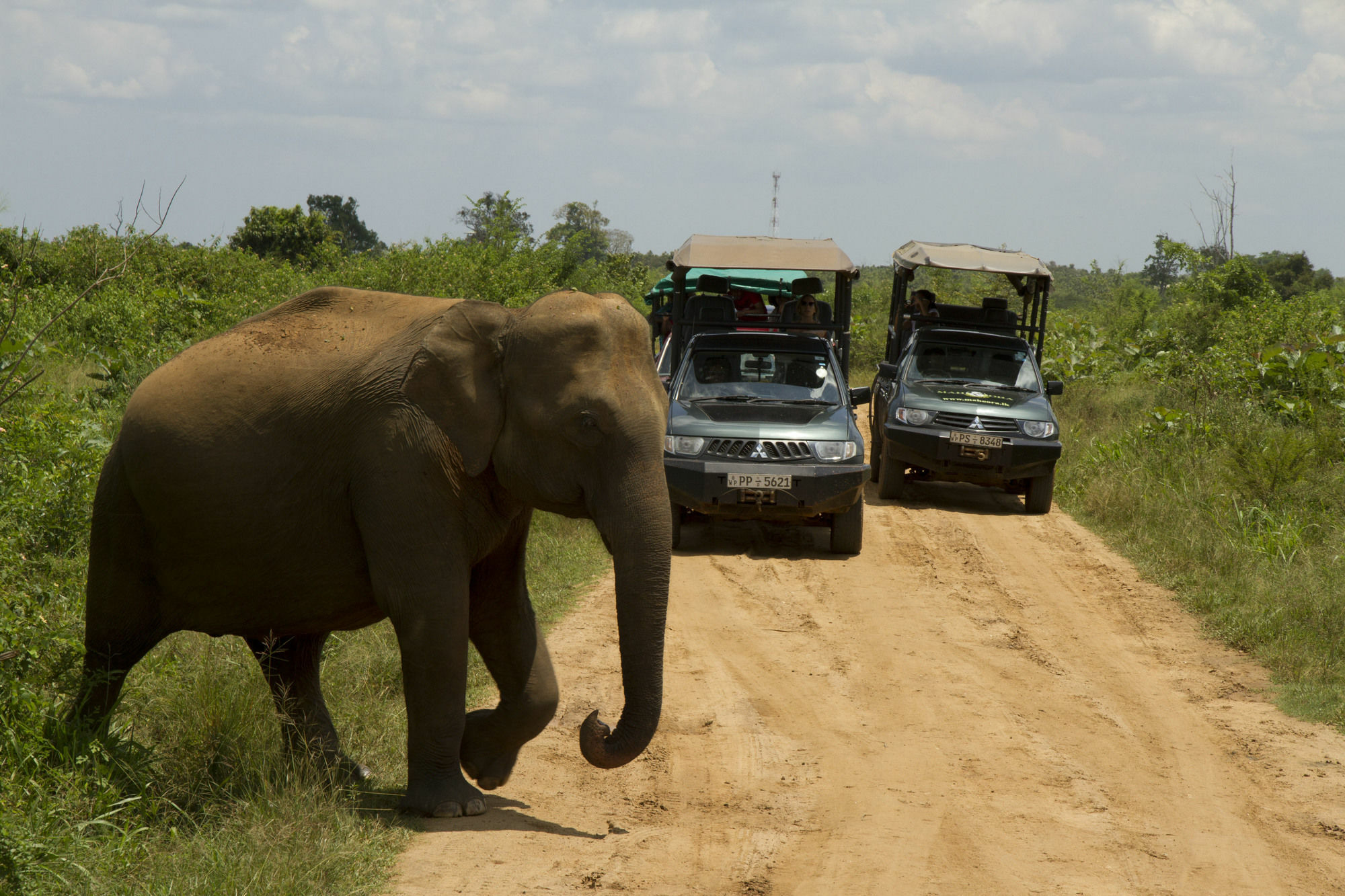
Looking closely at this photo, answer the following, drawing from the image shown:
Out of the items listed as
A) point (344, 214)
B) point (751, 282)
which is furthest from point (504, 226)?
point (344, 214)

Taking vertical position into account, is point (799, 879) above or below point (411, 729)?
below

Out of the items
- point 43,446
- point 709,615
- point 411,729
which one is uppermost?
point 43,446

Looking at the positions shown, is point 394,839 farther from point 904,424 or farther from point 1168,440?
point 1168,440

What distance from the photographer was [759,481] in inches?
426

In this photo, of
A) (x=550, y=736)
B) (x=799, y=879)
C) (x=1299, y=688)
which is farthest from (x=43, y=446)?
(x=1299, y=688)

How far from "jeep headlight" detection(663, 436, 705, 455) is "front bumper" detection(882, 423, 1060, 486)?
3.04 meters

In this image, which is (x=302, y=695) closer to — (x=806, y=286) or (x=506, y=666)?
(x=506, y=666)

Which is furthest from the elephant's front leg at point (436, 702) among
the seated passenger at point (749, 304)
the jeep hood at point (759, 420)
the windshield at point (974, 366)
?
the seated passenger at point (749, 304)

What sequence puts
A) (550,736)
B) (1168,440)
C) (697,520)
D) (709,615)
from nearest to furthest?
(550,736) < (709,615) < (697,520) < (1168,440)

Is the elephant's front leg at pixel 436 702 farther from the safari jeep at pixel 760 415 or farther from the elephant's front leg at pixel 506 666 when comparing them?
the safari jeep at pixel 760 415

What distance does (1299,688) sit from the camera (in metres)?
7.83

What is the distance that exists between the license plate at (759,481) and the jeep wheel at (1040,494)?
380 centimetres

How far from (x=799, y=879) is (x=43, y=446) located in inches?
211

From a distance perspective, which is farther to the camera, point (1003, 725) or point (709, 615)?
point (709, 615)
